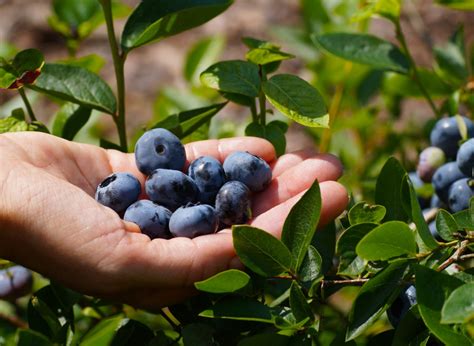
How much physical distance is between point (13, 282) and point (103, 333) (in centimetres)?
38

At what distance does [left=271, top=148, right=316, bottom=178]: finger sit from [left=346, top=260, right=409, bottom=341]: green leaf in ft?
1.22

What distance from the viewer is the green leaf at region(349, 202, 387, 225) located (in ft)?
3.79

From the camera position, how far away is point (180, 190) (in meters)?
1.33

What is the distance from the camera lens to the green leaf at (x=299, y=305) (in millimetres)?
1075

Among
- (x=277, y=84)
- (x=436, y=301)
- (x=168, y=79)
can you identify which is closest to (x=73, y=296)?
(x=277, y=84)

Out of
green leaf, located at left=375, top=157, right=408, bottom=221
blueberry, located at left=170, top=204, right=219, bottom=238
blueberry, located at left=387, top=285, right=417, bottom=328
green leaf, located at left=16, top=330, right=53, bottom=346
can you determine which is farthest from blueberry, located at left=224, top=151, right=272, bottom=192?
green leaf, located at left=16, top=330, right=53, bottom=346

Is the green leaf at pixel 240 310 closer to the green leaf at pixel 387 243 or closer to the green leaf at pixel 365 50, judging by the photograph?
the green leaf at pixel 387 243

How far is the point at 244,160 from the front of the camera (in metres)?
1.35

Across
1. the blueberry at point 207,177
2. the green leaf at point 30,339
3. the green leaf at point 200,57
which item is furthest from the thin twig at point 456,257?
the green leaf at point 200,57

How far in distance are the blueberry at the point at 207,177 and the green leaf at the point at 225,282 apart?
0.29 m

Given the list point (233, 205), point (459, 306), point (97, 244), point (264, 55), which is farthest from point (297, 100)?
point (459, 306)

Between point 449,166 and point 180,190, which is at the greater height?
point 180,190

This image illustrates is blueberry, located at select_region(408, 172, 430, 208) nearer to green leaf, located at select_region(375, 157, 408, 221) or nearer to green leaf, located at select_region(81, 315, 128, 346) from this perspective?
green leaf, located at select_region(375, 157, 408, 221)

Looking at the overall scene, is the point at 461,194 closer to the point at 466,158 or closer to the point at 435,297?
the point at 466,158
